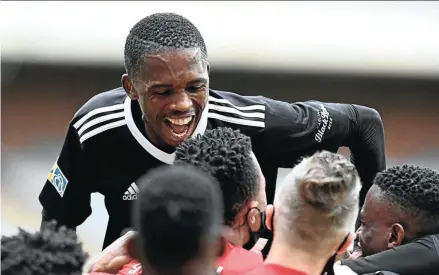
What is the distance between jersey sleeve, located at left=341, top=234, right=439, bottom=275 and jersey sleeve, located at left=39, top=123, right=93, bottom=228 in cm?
69

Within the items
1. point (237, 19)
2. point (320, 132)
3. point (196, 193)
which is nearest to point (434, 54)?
point (237, 19)

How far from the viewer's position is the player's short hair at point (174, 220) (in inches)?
42.4

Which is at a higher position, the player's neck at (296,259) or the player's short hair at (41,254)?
the player's short hair at (41,254)

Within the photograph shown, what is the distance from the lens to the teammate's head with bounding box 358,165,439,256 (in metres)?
1.59

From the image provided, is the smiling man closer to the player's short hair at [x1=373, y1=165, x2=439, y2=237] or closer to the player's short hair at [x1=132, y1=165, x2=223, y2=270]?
the player's short hair at [x1=373, y1=165, x2=439, y2=237]

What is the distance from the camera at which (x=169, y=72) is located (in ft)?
5.52

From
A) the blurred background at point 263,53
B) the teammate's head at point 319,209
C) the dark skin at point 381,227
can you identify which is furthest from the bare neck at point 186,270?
the blurred background at point 263,53

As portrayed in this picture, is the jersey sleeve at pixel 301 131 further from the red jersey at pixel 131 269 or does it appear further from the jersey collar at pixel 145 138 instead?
the red jersey at pixel 131 269

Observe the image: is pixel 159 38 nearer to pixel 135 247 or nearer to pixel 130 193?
pixel 130 193

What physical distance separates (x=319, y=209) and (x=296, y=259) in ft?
0.27

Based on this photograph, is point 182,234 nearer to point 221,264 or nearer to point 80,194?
point 221,264

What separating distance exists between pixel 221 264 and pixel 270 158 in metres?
0.60

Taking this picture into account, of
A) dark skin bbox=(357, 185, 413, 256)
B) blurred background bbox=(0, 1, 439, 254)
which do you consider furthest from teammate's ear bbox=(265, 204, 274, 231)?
blurred background bbox=(0, 1, 439, 254)

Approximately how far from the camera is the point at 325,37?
4.54 m
